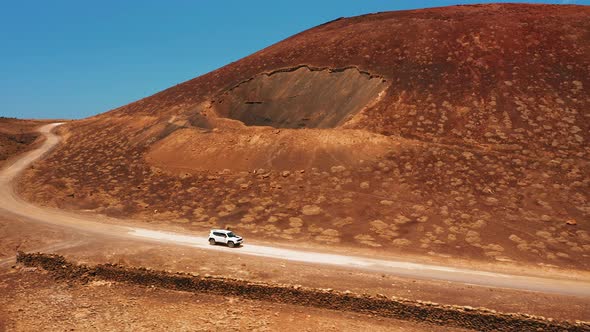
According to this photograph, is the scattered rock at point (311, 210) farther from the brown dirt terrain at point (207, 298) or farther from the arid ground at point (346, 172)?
the brown dirt terrain at point (207, 298)

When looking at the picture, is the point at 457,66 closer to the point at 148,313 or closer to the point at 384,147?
the point at 384,147

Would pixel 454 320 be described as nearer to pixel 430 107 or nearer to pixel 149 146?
pixel 430 107

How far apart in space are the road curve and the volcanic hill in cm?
226

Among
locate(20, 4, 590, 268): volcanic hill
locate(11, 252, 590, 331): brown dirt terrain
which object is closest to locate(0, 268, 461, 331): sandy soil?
locate(11, 252, 590, 331): brown dirt terrain

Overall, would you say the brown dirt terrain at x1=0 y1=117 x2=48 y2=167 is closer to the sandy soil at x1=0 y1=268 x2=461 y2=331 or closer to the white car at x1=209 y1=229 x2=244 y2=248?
the white car at x1=209 y1=229 x2=244 y2=248

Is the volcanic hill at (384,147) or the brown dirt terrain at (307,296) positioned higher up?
the volcanic hill at (384,147)

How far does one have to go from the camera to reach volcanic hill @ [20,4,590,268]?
27938 mm

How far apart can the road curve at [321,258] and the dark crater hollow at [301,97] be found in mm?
18662

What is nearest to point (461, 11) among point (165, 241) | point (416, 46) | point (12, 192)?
point (416, 46)

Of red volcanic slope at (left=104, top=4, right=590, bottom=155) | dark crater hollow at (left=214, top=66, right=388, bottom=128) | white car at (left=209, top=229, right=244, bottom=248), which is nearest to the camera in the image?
white car at (left=209, top=229, right=244, bottom=248)

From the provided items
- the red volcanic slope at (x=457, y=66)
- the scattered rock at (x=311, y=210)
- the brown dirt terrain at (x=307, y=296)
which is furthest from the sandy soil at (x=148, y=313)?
the red volcanic slope at (x=457, y=66)

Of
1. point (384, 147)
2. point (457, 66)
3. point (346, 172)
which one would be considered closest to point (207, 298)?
point (346, 172)

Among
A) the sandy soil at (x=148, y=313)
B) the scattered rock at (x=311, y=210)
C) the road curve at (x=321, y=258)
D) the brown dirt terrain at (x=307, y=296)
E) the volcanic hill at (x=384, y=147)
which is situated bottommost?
the sandy soil at (x=148, y=313)

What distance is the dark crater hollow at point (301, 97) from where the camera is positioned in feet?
138
